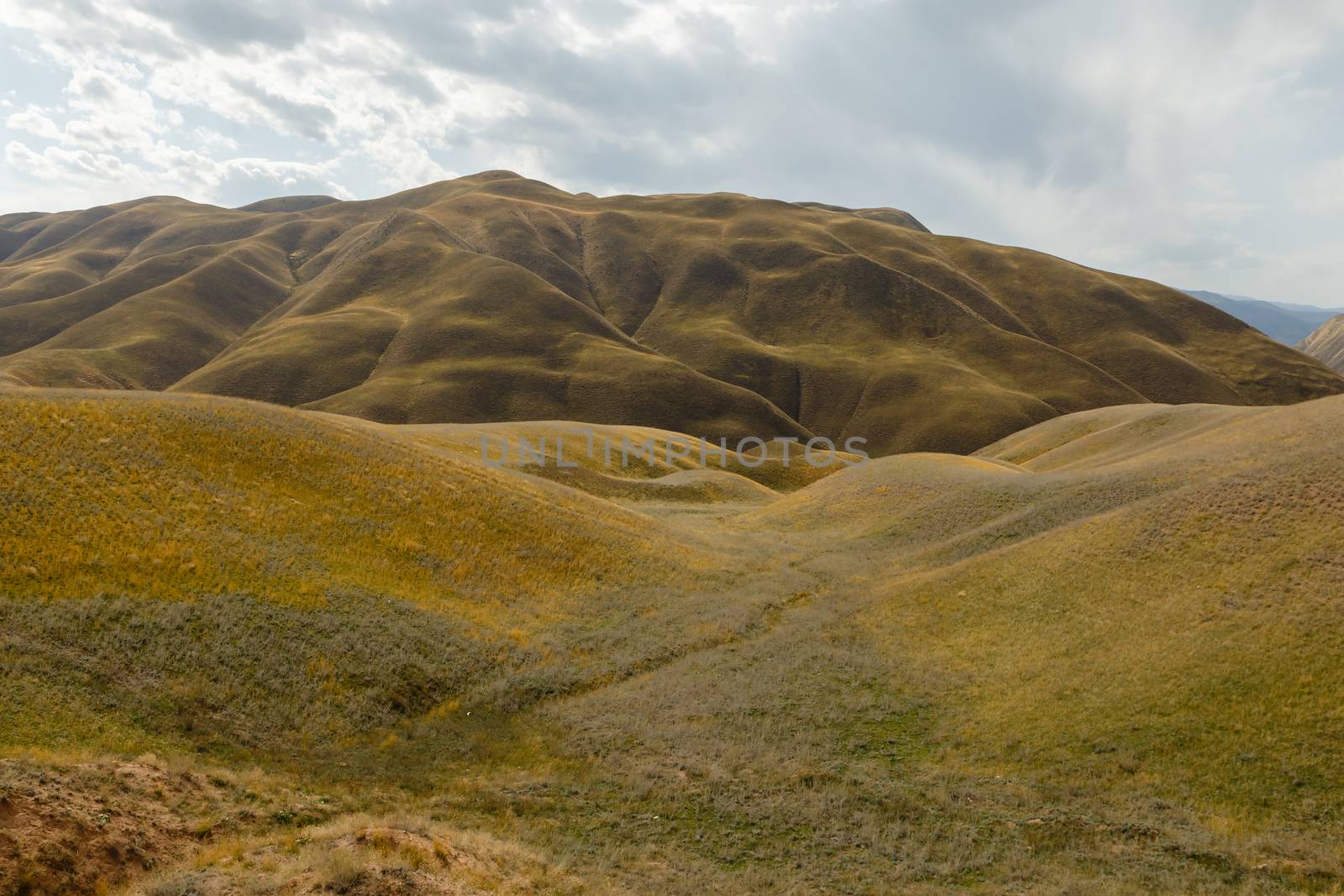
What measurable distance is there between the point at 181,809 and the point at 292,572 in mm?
13147

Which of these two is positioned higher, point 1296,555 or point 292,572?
point 1296,555

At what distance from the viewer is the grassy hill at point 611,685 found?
14156 mm

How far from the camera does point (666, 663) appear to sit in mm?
27656

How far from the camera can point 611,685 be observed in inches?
998

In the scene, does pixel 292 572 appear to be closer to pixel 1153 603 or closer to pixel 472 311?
pixel 1153 603

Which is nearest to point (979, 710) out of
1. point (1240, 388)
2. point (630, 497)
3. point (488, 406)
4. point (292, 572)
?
point (292, 572)

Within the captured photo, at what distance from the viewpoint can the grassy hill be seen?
557 inches
